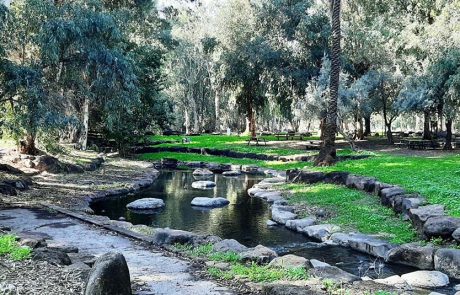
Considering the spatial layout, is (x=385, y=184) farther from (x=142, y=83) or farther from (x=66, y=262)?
(x=142, y=83)

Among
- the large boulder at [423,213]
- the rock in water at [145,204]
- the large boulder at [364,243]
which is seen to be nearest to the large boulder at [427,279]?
the large boulder at [364,243]

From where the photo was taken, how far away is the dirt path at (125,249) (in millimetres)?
6969

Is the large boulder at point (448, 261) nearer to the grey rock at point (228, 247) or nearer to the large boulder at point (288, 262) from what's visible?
the large boulder at point (288, 262)

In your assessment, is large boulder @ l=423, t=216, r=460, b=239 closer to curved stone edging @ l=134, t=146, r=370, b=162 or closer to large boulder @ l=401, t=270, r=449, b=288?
large boulder @ l=401, t=270, r=449, b=288

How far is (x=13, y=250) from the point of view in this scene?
7.31 metres

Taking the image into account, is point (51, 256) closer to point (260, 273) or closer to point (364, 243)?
point (260, 273)

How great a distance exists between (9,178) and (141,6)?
16674 millimetres

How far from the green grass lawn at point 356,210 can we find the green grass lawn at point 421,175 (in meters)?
1.08

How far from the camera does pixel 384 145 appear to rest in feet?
122

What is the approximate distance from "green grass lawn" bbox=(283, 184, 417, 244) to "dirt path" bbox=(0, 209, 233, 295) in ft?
20.7

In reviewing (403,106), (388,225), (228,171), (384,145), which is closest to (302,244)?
(388,225)

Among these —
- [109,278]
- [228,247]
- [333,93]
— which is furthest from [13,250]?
[333,93]

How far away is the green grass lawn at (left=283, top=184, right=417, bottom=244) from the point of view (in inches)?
502

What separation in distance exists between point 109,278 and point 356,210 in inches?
432
